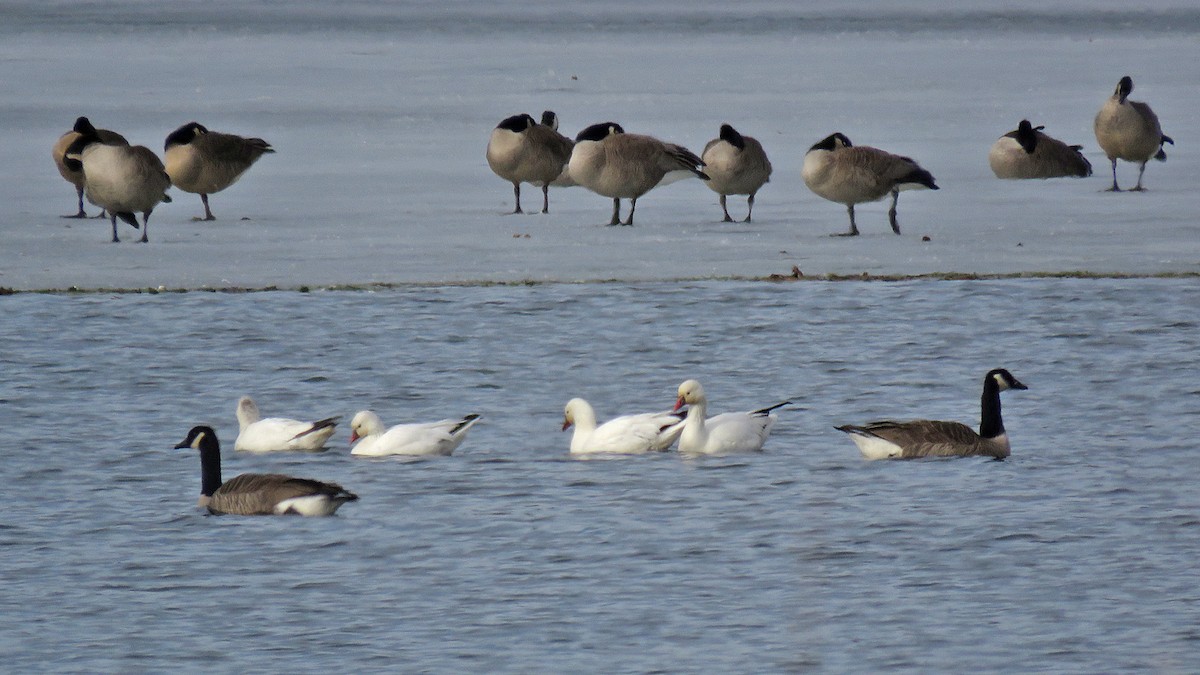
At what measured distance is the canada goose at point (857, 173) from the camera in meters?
16.1

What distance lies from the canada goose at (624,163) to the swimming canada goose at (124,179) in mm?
3487

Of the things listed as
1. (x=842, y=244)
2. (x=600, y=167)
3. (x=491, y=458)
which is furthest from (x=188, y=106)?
(x=491, y=458)

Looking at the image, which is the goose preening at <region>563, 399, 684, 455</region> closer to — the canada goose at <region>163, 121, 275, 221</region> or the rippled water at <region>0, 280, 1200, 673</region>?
the rippled water at <region>0, 280, 1200, 673</region>

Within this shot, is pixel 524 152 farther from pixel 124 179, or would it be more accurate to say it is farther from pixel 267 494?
pixel 267 494

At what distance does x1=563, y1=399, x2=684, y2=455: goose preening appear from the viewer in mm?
10133

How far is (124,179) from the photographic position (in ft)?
52.5

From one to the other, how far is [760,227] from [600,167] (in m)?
1.45

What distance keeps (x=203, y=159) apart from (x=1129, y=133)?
8575 millimetres

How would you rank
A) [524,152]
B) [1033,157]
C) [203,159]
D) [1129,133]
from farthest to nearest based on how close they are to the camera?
[1033,157] < [1129,133] < [524,152] < [203,159]

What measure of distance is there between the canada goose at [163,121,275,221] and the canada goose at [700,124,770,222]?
419 cm

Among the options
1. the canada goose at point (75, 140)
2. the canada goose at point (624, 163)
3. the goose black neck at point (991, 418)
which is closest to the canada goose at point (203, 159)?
the canada goose at point (75, 140)

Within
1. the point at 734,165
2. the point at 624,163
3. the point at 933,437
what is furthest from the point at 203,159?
the point at 933,437

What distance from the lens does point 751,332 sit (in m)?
13.1

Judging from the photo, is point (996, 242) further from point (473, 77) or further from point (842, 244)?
point (473, 77)
